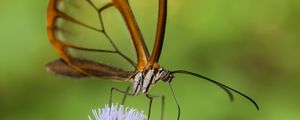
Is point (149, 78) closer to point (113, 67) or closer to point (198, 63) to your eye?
point (113, 67)

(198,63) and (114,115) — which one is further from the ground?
(198,63)

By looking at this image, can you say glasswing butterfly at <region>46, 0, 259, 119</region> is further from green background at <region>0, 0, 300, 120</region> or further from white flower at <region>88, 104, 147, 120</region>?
green background at <region>0, 0, 300, 120</region>

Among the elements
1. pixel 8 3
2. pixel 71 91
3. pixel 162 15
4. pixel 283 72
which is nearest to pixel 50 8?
pixel 162 15

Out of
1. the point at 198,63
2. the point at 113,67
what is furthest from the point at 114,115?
the point at 198,63

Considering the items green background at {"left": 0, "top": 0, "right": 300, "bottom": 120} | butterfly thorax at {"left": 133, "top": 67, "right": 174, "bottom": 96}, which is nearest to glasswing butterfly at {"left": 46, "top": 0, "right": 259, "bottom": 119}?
butterfly thorax at {"left": 133, "top": 67, "right": 174, "bottom": 96}

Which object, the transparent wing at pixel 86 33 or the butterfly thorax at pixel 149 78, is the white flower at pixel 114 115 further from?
the transparent wing at pixel 86 33
